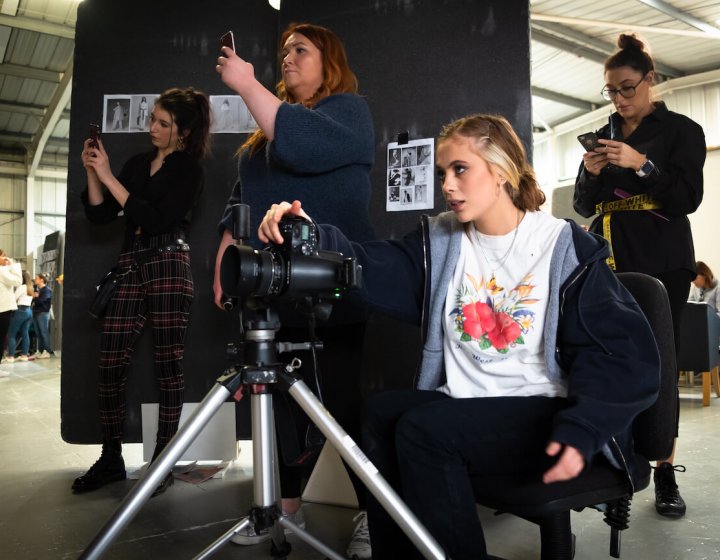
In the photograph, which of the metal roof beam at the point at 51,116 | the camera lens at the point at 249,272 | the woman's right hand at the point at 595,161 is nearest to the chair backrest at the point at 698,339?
the woman's right hand at the point at 595,161

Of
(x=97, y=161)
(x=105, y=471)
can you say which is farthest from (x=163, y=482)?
(x=97, y=161)

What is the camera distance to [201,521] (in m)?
1.79

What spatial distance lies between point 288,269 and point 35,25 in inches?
282

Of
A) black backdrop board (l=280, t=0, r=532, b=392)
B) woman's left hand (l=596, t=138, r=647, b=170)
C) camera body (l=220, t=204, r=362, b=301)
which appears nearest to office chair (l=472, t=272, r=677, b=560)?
camera body (l=220, t=204, r=362, b=301)

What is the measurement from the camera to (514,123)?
6.64 feet

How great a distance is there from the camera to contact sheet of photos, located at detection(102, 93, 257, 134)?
2.41 metres

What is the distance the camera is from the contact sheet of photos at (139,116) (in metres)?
2.41

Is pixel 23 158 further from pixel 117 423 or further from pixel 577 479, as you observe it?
pixel 577 479

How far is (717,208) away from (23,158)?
13424 mm

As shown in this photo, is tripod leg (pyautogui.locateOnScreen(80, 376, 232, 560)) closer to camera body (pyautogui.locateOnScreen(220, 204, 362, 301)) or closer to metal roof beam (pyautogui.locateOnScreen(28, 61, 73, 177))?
camera body (pyautogui.locateOnScreen(220, 204, 362, 301))

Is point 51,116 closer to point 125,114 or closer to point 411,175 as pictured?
point 125,114

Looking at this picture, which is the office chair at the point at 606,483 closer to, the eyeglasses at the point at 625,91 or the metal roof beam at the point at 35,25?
the eyeglasses at the point at 625,91

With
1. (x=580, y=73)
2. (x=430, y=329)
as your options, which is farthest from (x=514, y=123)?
(x=580, y=73)

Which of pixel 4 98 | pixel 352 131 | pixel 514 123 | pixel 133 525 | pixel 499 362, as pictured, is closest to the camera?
pixel 499 362
